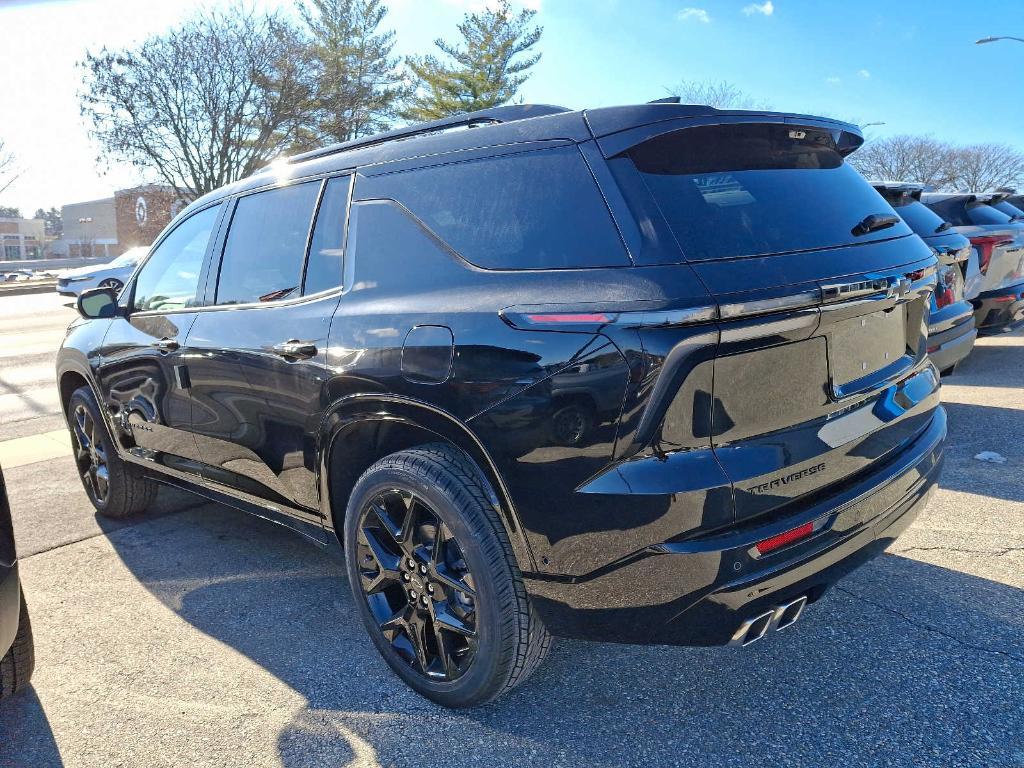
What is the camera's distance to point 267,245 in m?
3.25

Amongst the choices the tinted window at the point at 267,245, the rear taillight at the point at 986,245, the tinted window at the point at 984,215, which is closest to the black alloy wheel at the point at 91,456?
the tinted window at the point at 267,245

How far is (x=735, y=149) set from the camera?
2324 millimetres

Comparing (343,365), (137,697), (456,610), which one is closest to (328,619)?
(137,697)

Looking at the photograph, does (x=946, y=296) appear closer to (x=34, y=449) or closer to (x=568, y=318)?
(x=568, y=318)

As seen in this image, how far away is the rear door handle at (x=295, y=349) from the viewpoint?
2.78 metres

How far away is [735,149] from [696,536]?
1.17m

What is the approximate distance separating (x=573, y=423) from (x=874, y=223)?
4.30ft

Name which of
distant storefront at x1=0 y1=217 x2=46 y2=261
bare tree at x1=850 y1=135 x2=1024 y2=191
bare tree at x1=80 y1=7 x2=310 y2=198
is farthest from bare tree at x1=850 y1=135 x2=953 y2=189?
distant storefront at x1=0 y1=217 x2=46 y2=261

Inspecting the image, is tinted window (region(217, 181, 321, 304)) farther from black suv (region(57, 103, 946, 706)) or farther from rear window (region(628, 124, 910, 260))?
rear window (region(628, 124, 910, 260))

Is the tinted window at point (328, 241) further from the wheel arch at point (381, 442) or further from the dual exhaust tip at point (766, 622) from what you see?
the dual exhaust tip at point (766, 622)

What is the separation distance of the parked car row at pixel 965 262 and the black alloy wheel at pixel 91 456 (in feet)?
16.6

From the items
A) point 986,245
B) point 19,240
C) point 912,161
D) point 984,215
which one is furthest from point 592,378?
point 19,240

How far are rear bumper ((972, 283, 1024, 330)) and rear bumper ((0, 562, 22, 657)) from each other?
7.32 m

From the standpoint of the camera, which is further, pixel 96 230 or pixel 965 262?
pixel 96 230
